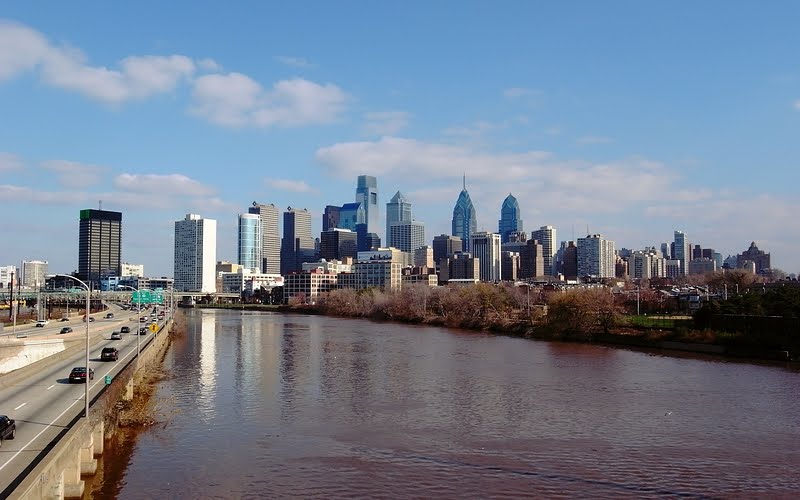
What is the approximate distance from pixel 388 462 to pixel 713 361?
173 ft

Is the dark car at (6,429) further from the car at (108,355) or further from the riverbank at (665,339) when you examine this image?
the riverbank at (665,339)

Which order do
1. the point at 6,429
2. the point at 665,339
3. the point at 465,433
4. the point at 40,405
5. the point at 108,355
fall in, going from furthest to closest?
the point at 665,339 < the point at 108,355 < the point at 465,433 < the point at 40,405 < the point at 6,429

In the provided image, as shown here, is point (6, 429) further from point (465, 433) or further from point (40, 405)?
point (465, 433)

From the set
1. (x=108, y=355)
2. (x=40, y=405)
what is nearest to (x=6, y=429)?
(x=40, y=405)

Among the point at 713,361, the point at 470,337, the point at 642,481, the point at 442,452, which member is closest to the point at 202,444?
the point at 442,452

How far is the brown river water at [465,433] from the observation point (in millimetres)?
27938

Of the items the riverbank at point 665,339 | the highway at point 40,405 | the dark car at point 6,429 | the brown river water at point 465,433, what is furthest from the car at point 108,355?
the riverbank at point 665,339

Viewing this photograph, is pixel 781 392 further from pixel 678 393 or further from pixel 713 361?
pixel 713 361

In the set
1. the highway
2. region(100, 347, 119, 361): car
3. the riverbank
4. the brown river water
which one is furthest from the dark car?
the riverbank

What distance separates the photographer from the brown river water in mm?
27938

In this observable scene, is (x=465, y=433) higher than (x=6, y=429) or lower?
lower

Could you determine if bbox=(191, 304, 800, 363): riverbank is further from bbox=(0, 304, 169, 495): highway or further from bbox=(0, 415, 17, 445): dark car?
bbox=(0, 415, 17, 445): dark car

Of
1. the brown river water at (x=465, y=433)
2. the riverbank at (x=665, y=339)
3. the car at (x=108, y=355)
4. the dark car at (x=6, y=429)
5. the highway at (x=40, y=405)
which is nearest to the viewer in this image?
the highway at (x=40, y=405)

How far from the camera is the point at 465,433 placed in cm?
3659
